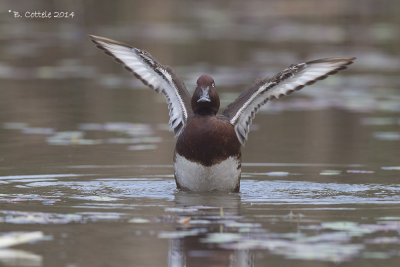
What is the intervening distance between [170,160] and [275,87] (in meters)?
2.00

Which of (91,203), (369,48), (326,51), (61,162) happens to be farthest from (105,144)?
(369,48)

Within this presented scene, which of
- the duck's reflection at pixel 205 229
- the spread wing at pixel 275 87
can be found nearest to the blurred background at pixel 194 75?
the spread wing at pixel 275 87

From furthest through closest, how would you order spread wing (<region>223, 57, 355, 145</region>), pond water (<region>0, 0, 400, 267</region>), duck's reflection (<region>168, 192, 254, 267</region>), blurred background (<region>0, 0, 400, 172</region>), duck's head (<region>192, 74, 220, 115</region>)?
blurred background (<region>0, 0, 400, 172</region>) < spread wing (<region>223, 57, 355, 145</region>) < duck's head (<region>192, 74, 220, 115</region>) < pond water (<region>0, 0, 400, 267</region>) < duck's reflection (<region>168, 192, 254, 267</region>)

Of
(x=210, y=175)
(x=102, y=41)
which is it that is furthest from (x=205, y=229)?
(x=102, y=41)

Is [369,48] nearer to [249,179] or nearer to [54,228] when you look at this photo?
[249,179]

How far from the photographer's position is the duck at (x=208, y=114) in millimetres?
9617

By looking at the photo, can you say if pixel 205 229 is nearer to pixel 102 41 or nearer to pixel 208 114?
pixel 208 114

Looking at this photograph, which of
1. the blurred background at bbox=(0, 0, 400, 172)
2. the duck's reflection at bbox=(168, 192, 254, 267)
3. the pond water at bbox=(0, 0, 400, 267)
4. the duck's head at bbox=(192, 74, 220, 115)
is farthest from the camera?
the blurred background at bbox=(0, 0, 400, 172)

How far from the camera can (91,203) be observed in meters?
8.79

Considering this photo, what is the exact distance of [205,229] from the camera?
25.0ft

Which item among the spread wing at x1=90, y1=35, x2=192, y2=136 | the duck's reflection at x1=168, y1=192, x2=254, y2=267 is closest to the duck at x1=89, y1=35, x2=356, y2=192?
the spread wing at x1=90, y1=35, x2=192, y2=136

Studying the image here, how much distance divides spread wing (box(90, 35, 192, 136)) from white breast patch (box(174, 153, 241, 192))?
731mm

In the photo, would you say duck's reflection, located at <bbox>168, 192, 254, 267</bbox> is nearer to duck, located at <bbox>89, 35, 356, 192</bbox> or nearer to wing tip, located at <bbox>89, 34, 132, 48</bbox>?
duck, located at <bbox>89, 35, 356, 192</bbox>

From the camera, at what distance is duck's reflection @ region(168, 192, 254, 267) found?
6.63 metres
